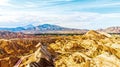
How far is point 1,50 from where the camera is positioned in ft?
377

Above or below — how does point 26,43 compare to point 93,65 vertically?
below

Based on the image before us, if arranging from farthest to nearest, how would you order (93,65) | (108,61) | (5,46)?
(5,46) → (93,65) → (108,61)

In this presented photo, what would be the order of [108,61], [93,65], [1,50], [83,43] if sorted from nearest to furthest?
1. [108,61]
2. [93,65]
3. [1,50]
4. [83,43]

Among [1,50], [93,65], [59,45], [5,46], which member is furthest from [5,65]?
[59,45]

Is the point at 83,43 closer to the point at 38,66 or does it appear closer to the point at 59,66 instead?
the point at 59,66

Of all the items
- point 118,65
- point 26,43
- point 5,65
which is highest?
point 118,65

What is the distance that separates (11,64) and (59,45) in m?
70.8

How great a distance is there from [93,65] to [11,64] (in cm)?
2228

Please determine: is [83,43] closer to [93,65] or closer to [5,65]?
[5,65]

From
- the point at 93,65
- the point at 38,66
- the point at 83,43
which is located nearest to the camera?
the point at 38,66

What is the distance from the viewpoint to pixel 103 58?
53.8 m

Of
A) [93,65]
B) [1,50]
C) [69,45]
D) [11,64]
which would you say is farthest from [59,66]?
[69,45]

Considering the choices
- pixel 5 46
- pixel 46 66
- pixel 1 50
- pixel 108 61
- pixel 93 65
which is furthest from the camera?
pixel 5 46

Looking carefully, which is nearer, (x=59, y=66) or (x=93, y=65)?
(x=93, y=65)
